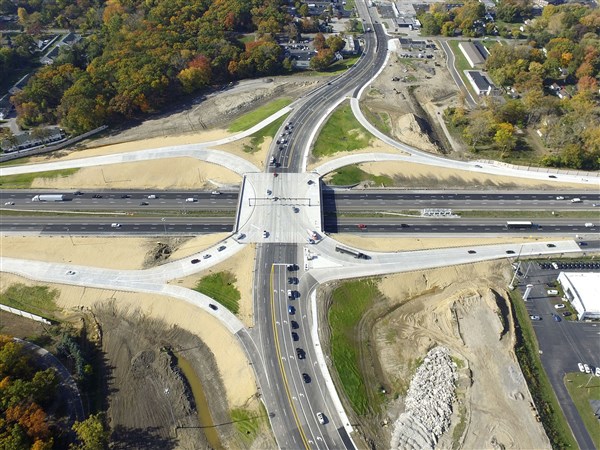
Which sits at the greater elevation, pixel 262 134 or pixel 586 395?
pixel 262 134

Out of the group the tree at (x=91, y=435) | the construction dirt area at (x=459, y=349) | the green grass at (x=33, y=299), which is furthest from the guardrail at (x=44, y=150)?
the construction dirt area at (x=459, y=349)

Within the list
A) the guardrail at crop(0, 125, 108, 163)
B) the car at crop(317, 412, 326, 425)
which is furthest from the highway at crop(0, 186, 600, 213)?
the car at crop(317, 412, 326, 425)

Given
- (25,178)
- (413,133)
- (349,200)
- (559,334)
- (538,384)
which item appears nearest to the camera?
(538,384)

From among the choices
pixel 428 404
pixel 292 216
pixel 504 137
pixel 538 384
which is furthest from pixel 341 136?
pixel 538 384

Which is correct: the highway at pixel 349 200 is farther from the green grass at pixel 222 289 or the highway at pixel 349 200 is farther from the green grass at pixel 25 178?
the green grass at pixel 222 289

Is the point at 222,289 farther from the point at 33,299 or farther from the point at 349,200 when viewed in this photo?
the point at 349,200

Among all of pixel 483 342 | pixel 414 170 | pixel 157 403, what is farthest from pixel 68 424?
pixel 414 170
